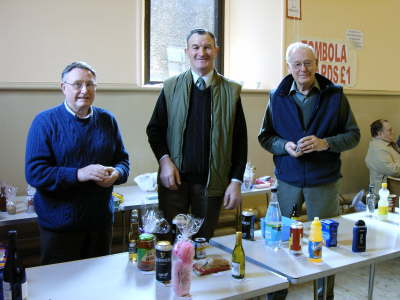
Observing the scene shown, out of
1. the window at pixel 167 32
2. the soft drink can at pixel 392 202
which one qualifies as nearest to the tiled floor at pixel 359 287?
the soft drink can at pixel 392 202

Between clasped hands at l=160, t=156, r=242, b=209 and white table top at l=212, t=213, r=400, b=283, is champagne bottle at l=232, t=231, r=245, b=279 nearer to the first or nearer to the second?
white table top at l=212, t=213, r=400, b=283

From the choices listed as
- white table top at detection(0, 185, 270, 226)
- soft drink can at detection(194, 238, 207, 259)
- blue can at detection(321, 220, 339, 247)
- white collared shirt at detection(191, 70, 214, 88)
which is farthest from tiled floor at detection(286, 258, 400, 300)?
white collared shirt at detection(191, 70, 214, 88)

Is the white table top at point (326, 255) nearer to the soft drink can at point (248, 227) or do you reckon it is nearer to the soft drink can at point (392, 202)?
the soft drink can at point (248, 227)

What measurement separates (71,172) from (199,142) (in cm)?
68

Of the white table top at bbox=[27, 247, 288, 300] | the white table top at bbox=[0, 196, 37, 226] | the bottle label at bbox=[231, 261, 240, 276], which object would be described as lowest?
the white table top at bbox=[0, 196, 37, 226]

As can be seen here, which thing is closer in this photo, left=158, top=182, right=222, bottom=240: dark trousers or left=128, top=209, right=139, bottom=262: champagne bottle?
left=128, top=209, right=139, bottom=262: champagne bottle

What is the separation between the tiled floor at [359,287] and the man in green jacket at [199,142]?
3.92 feet

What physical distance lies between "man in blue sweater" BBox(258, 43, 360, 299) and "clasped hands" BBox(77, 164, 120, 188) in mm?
1019

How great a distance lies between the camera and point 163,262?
62.9 inches

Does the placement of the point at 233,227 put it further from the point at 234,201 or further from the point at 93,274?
the point at 93,274

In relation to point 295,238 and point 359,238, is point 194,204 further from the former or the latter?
point 359,238

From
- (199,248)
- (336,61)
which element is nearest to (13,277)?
(199,248)

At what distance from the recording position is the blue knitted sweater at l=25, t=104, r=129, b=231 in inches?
77.6

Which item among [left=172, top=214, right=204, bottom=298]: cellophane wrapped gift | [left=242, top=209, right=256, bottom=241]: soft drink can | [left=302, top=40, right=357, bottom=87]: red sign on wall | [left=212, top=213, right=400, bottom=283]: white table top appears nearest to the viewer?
[left=172, top=214, right=204, bottom=298]: cellophane wrapped gift
